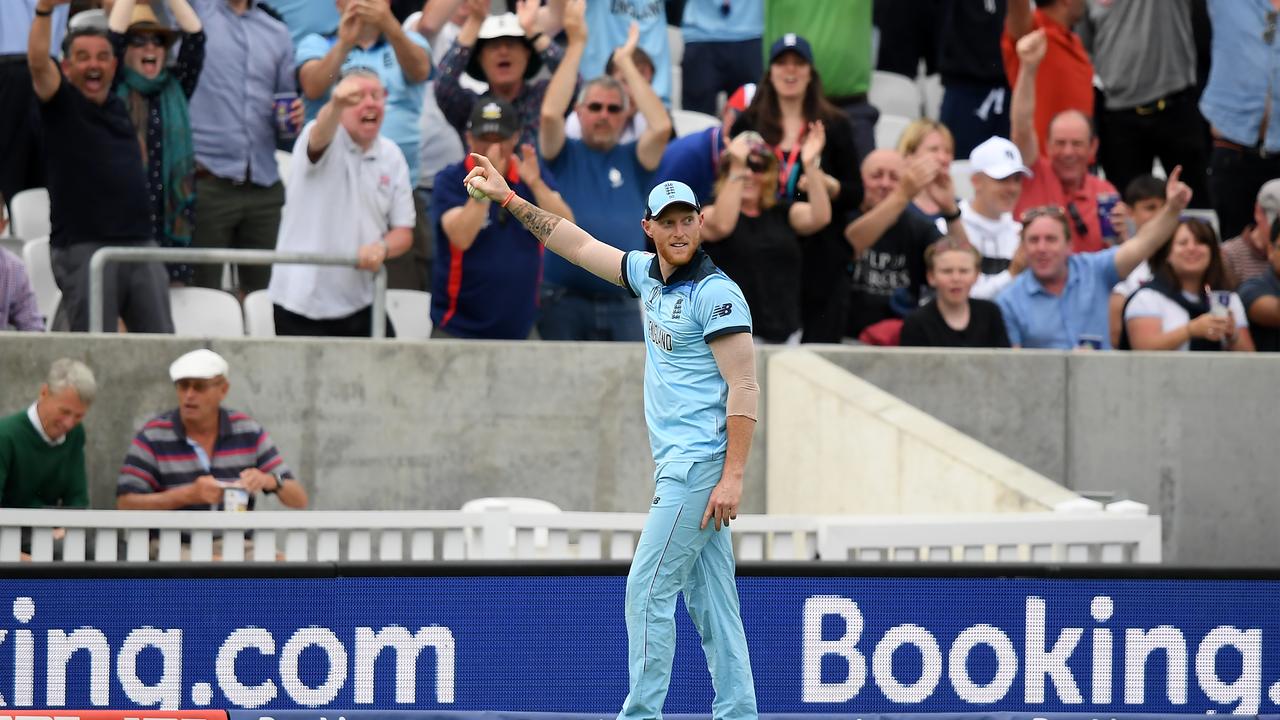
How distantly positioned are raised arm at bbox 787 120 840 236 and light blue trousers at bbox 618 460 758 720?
15.4 feet

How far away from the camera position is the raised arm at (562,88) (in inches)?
436

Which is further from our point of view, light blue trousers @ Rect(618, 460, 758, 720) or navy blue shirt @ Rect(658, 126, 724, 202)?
navy blue shirt @ Rect(658, 126, 724, 202)

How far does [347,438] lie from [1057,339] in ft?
13.6

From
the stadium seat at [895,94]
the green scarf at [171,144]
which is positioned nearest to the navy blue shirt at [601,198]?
the green scarf at [171,144]

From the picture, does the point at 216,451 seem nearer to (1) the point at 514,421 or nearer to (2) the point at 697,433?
(1) the point at 514,421

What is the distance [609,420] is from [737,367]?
15.5ft

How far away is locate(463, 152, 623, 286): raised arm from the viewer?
21.8ft

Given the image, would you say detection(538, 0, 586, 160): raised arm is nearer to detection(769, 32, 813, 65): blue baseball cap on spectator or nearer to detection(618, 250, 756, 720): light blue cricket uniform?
detection(769, 32, 813, 65): blue baseball cap on spectator

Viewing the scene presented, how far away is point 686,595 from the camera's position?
6.56 meters

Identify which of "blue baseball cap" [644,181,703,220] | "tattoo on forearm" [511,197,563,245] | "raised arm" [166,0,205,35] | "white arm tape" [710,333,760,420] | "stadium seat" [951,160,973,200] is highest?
"raised arm" [166,0,205,35]

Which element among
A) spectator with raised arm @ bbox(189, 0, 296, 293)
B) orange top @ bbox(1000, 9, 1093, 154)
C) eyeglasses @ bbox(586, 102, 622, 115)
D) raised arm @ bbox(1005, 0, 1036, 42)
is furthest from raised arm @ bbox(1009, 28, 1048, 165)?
spectator with raised arm @ bbox(189, 0, 296, 293)

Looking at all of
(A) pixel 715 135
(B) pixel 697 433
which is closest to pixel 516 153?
(A) pixel 715 135

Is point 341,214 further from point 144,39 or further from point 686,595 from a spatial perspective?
point 686,595

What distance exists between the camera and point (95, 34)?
10.6 metres
